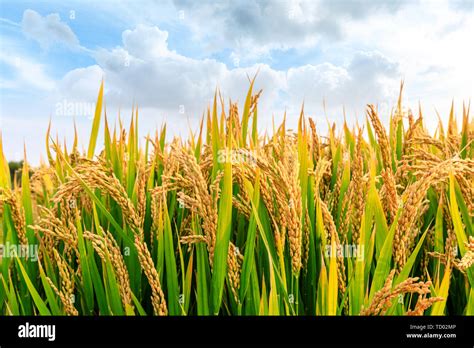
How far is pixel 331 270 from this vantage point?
1.91 metres

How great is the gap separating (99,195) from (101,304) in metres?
0.57

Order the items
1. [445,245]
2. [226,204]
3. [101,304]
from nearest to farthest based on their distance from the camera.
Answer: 1. [226,204]
2. [101,304]
3. [445,245]

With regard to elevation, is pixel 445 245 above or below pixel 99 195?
below

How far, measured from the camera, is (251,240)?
6.52 feet

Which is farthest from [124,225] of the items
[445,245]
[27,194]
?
[445,245]

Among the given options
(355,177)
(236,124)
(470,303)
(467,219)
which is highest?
(236,124)

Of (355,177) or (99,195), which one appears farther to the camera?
(99,195)

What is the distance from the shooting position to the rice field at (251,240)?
1.91 metres

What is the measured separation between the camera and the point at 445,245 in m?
2.32

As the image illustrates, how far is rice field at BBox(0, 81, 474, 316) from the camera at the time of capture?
1.91 m

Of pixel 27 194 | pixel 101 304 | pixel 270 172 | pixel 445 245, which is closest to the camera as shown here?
pixel 270 172

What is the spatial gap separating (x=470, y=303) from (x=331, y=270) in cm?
75

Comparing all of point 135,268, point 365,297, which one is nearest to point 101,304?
point 135,268

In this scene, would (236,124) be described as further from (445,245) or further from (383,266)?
(445,245)
